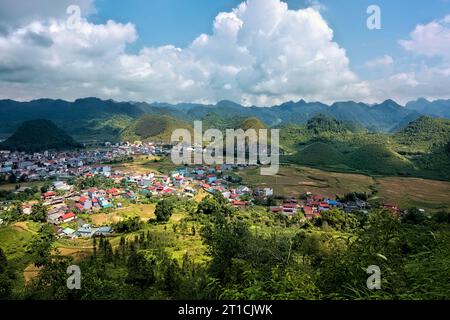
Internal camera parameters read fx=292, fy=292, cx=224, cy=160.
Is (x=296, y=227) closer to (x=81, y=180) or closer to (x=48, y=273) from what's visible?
(x=48, y=273)

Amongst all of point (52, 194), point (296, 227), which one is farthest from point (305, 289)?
point (52, 194)

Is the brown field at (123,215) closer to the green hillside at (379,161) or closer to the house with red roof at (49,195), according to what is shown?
the house with red roof at (49,195)

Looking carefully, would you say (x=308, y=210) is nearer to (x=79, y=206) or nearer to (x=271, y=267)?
(x=79, y=206)

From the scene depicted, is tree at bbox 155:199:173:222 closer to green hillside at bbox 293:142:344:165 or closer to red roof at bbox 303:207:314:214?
red roof at bbox 303:207:314:214

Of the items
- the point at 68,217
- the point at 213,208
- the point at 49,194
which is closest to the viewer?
the point at 68,217

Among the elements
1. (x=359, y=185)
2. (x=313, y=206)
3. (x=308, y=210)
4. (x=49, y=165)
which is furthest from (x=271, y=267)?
(x=49, y=165)

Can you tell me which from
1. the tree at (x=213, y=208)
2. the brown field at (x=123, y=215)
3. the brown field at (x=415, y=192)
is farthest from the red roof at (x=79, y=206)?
the brown field at (x=415, y=192)
